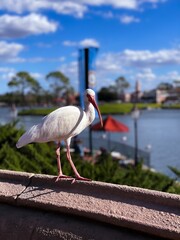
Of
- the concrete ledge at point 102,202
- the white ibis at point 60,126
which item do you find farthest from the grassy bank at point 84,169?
the white ibis at point 60,126

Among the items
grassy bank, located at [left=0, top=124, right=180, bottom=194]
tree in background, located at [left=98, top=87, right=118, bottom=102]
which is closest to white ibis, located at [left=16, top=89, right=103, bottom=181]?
grassy bank, located at [left=0, top=124, right=180, bottom=194]

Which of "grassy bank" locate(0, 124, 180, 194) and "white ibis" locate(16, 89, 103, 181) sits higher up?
"white ibis" locate(16, 89, 103, 181)

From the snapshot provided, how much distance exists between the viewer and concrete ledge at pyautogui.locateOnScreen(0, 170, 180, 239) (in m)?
2.66

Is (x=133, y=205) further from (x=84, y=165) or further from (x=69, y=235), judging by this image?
(x=84, y=165)

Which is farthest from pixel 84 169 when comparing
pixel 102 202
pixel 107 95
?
pixel 107 95

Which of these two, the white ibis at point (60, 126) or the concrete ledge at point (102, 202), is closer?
the concrete ledge at point (102, 202)

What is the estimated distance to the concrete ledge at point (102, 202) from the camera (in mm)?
2662

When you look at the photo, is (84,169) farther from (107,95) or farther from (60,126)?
(107,95)

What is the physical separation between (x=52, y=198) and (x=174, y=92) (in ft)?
488

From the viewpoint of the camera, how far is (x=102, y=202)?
9.70 feet

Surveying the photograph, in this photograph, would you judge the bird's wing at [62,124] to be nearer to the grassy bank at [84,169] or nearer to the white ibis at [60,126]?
the white ibis at [60,126]

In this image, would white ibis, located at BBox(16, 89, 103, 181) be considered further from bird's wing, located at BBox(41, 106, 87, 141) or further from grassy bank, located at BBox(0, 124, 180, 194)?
grassy bank, located at BBox(0, 124, 180, 194)

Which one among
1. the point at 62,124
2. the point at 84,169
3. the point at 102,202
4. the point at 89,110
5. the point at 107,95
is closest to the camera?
the point at 102,202

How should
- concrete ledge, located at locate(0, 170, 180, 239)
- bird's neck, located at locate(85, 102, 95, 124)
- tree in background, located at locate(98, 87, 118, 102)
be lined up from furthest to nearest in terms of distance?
tree in background, located at locate(98, 87, 118, 102) < bird's neck, located at locate(85, 102, 95, 124) < concrete ledge, located at locate(0, 170, 180, 239)
